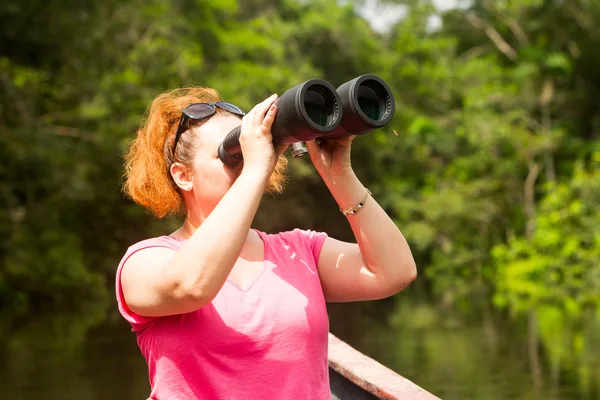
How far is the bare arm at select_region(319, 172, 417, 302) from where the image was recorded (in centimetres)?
179

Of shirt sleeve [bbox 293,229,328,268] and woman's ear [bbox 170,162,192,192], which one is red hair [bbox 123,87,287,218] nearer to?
woman's ear [bbox 170,162,192,192]

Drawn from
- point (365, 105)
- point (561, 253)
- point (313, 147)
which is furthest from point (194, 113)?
point (561, 253)

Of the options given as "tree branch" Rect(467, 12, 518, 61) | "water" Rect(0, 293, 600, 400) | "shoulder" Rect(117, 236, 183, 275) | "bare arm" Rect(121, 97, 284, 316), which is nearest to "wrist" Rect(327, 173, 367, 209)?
"bare arm" Rect(121, 97, 284, 316)

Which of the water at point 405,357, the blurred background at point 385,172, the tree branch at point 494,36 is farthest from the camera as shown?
the tree branch at point 494,36

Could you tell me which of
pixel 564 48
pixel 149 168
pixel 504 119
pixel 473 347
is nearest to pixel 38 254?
pixel 473 347

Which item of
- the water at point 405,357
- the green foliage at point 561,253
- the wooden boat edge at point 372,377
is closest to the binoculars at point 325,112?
the wooden boat edge at point 372,377

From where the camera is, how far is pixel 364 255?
181cm

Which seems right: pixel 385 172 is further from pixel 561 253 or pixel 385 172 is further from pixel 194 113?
pixel 194 113

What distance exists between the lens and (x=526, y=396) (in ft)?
21.8

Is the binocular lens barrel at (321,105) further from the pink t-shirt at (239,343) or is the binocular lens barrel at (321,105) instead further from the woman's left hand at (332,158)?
the pink t-shirt at (239,343)

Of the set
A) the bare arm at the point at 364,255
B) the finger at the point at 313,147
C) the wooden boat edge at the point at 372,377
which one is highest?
the finger at the point at 313,147

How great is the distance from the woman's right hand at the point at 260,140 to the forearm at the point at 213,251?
69mm

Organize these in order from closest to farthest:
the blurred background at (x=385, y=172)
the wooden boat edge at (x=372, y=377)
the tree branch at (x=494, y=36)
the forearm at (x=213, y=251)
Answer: the forearm at (x=213, y=251)
the wooden boat edge at (x=372, y=377)
the blurred background at (x=385, y=172)
the tree branch at (x=494, y=36)

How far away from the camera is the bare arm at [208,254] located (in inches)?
58.4
